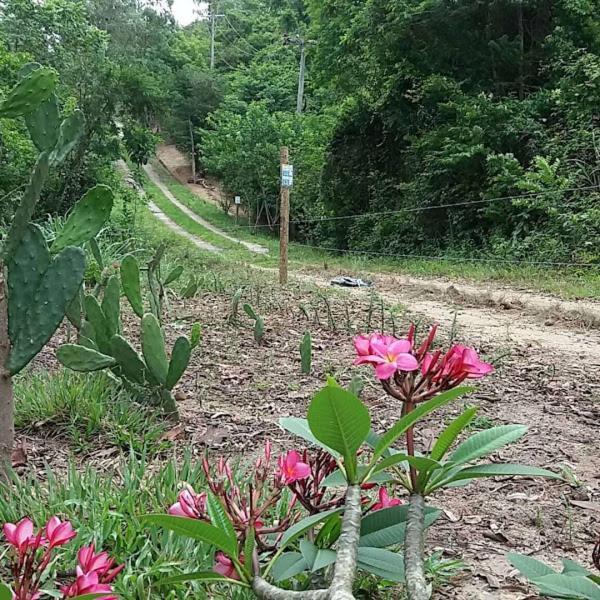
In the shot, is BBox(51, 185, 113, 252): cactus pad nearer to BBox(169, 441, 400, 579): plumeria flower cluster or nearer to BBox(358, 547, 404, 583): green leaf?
BBox(169, 441, 400, 579): plumeria flower cluster

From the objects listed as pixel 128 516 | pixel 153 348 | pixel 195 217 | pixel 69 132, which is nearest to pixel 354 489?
pixel 128 516

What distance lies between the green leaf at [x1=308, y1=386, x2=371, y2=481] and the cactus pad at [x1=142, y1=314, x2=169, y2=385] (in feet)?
5.03

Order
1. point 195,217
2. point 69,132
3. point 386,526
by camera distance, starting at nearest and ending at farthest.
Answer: point 386,526, point 69,132, point 195,217

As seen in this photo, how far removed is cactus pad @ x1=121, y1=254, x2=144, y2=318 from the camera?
2744 mm

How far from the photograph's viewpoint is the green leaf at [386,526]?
1.06 m

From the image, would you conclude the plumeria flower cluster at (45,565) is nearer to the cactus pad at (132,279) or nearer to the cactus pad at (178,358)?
the cactus pad at (178,358)

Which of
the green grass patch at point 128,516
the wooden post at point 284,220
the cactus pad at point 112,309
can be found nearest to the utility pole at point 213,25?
the wooden post at point 284,220

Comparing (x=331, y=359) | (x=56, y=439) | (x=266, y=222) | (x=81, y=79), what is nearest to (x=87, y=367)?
(x=56, y=439)

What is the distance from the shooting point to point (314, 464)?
3.73ft

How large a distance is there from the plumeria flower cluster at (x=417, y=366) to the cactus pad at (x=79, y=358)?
4.58 feet

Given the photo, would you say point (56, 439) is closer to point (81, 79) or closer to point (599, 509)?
point (599, 509)

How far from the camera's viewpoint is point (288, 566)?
3.35 ft

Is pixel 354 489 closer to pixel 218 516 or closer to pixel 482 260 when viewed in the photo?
pixel 218 516

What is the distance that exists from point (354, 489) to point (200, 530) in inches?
9.3
